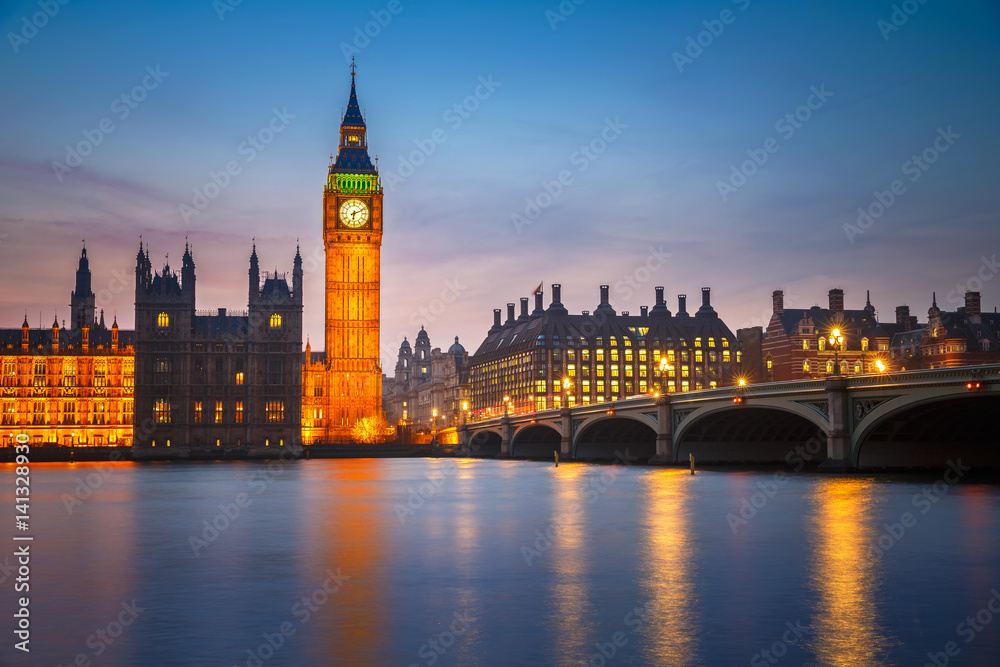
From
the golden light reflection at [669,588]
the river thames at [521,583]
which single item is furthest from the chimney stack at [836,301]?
the golden light reflection at [669,588]

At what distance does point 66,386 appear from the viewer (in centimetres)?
18175

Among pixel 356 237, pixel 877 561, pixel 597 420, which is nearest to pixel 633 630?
pixel 877 561

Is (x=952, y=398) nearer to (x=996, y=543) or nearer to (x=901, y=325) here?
(x=996, y=543)

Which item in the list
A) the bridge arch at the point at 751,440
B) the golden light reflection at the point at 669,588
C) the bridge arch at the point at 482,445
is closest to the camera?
the golden light reflection at the point at 669,588

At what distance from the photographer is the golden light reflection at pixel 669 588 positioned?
57.4 ft

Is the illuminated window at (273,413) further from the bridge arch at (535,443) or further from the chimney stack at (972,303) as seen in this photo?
the chimney stack at (972,303)

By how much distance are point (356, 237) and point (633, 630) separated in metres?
181

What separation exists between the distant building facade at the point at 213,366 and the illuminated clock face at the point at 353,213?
104 ft

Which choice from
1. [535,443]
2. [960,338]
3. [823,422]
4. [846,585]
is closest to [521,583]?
[846,585]

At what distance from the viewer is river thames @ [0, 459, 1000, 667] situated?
1758 centimetres

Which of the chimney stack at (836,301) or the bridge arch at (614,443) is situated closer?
the bridge arch at (614,443)

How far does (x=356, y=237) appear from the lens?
7726 inches

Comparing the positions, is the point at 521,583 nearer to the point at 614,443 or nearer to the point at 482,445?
the point at 614,443

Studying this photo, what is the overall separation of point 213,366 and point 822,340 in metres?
95.5
